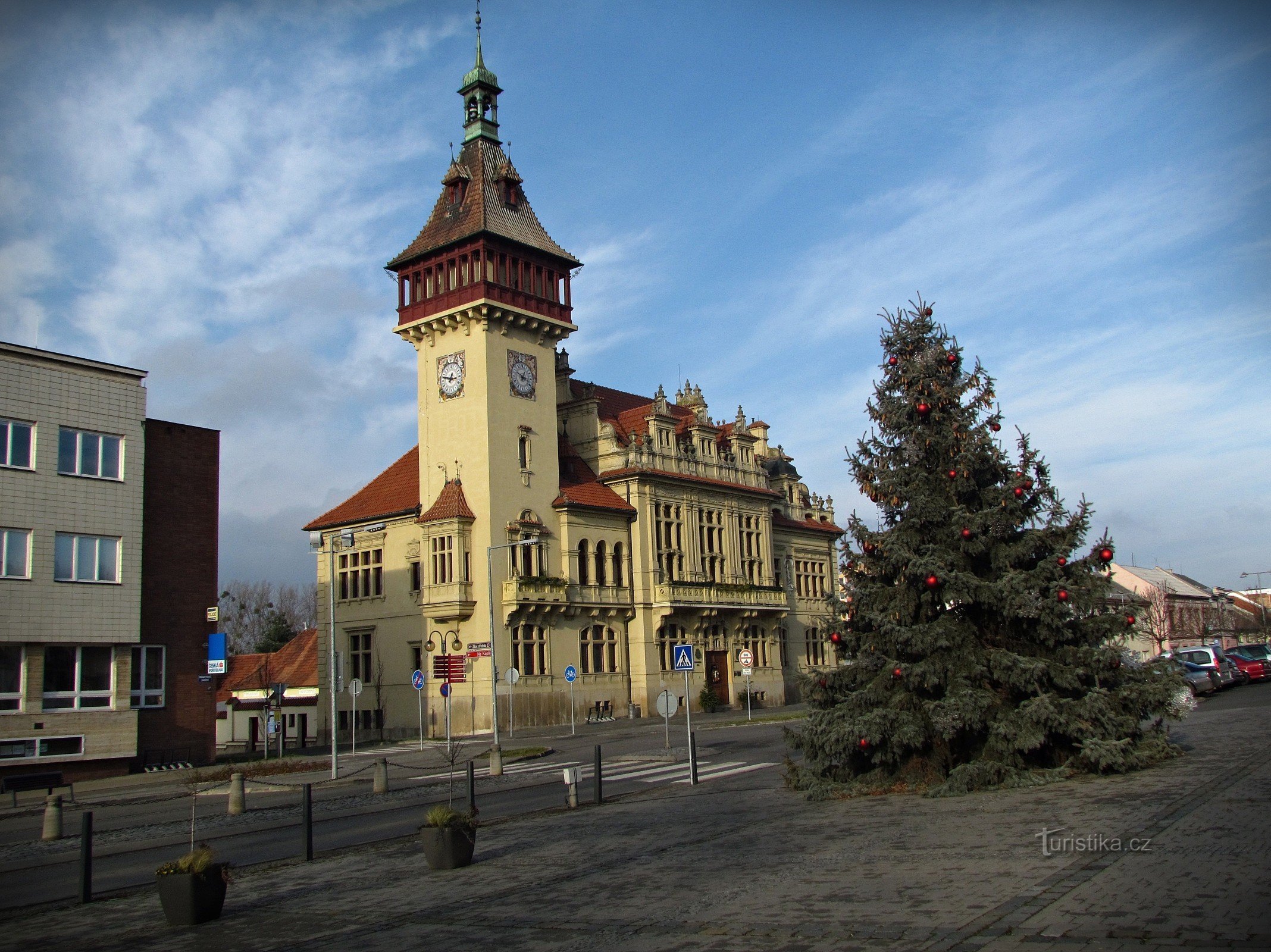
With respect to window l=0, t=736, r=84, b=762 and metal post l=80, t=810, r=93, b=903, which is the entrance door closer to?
window l=0, t=736, r=84, b=762

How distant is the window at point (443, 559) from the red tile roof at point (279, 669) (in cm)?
1185

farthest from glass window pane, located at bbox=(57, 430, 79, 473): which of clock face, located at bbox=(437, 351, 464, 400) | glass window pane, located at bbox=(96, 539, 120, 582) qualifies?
clock face, located at bbox=(437, 351, 464, 400)

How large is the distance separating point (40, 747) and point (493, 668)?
13.8 meters

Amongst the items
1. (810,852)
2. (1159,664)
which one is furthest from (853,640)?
(810,852)

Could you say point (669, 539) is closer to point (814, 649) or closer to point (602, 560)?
point (602, 560)

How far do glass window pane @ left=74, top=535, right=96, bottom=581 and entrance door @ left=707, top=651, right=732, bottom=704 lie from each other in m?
30.0

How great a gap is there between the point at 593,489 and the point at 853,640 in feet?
112

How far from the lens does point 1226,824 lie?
1168 centimetres

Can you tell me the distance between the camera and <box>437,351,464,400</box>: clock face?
156ft

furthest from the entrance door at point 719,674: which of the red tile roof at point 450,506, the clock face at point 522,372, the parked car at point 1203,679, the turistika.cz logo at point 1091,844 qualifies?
the turistika.cz logo at point 1091,844

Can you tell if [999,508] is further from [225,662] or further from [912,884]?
[225,662]

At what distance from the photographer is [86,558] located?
32531 millimetres

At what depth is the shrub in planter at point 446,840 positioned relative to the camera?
12852 mm

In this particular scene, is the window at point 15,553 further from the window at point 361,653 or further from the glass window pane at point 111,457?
the window at point 361,653
